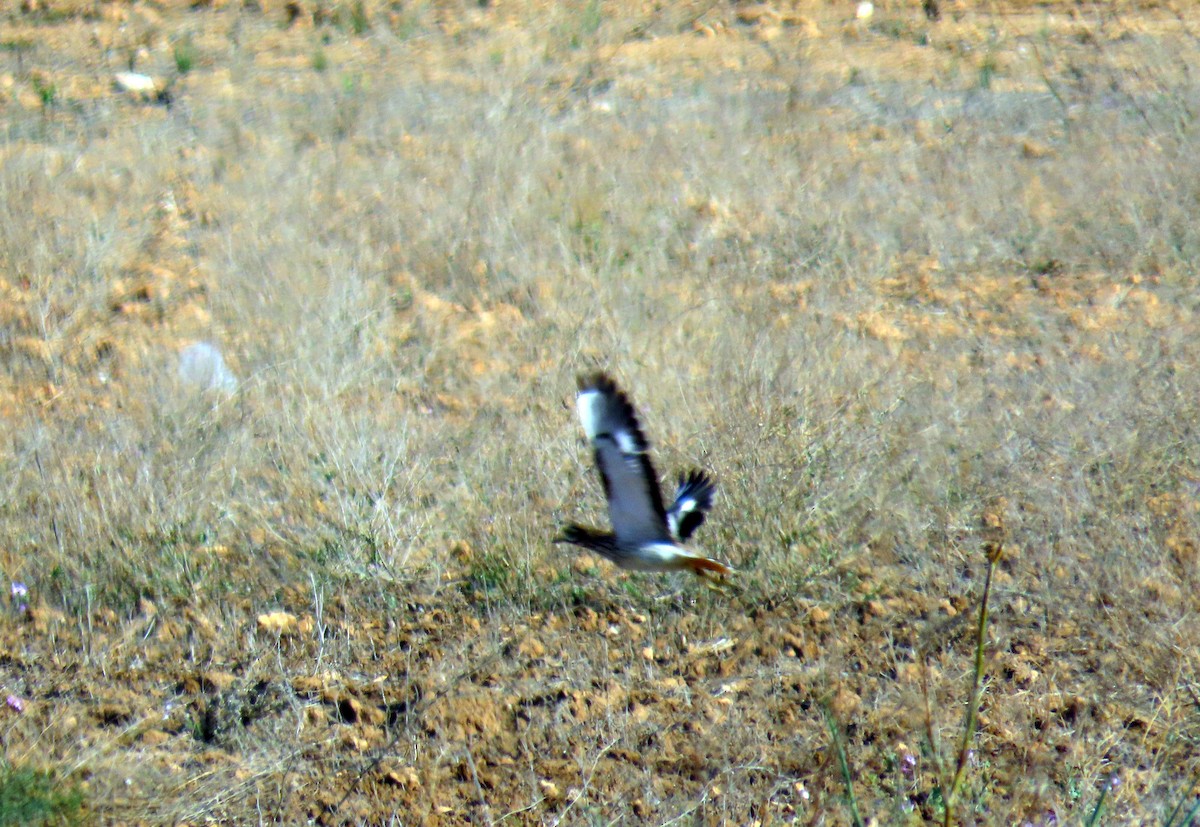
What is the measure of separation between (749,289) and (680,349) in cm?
89

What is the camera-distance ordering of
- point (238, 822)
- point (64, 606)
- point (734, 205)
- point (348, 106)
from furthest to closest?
point (348, 106), point (734, 205), point (64, 606), point (238, 822)

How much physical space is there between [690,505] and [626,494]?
0.53m

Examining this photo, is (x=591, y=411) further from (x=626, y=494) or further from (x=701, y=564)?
(x=701, y=564)

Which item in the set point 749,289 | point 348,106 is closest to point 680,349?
point 749,289

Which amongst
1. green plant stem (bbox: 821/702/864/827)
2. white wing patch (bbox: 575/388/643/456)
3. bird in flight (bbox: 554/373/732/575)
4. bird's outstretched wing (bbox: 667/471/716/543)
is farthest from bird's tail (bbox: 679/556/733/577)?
green plant stem (bbox: 821/702/864/827)

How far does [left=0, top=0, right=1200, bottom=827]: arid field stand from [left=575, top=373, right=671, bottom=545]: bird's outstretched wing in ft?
1.88

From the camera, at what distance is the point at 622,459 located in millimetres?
3189

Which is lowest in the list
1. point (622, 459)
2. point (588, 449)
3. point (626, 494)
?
point (588, 449)

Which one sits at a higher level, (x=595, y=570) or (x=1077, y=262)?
(x=1077, y=262)

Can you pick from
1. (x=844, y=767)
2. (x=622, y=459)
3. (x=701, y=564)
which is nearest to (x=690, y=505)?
(x=701, y=564)

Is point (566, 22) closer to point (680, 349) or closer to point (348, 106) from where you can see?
point (348, 106)

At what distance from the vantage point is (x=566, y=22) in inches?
339

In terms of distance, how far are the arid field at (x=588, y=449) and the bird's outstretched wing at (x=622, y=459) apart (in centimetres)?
57

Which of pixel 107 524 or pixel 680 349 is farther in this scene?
pixel 680 349
